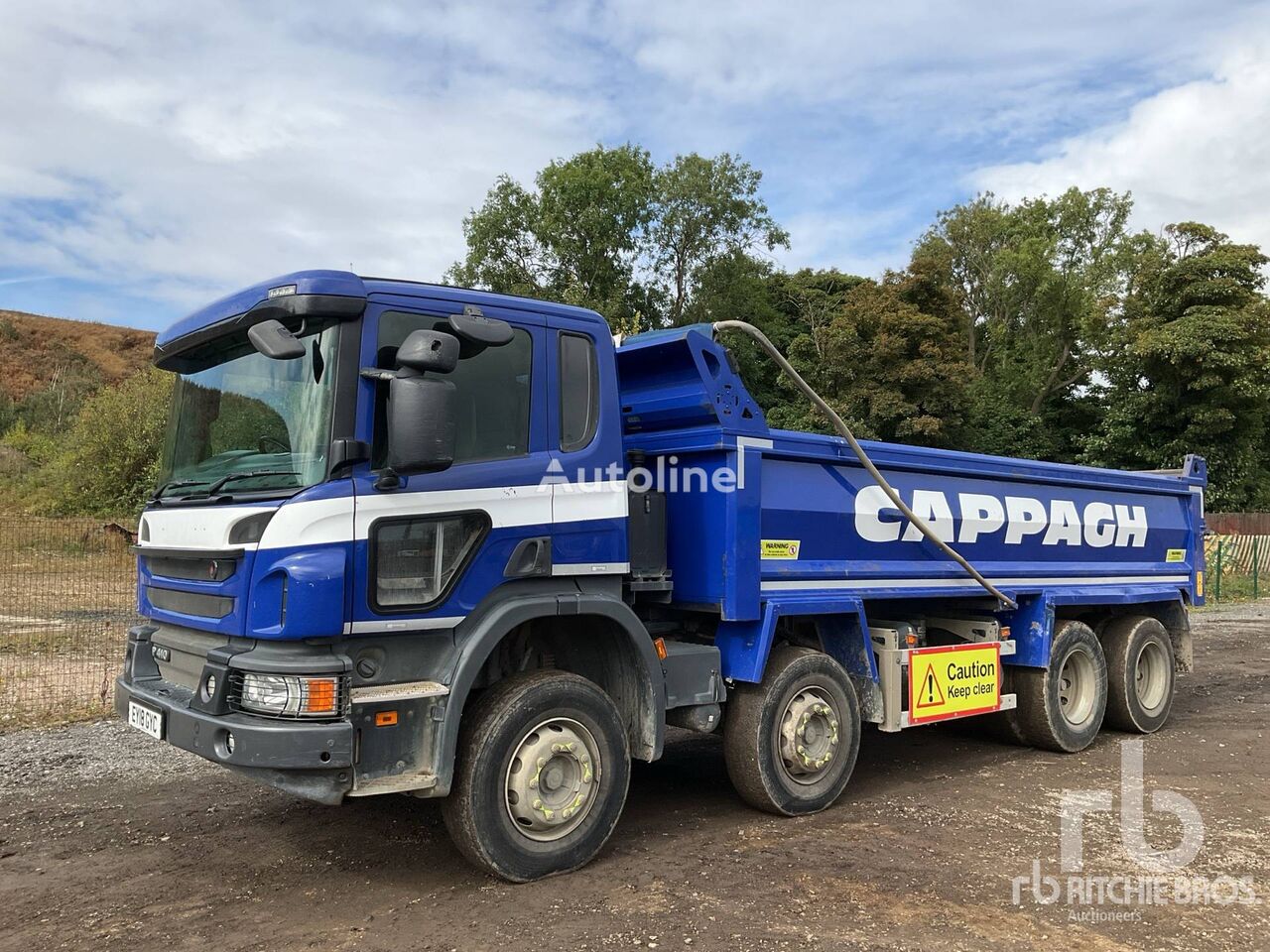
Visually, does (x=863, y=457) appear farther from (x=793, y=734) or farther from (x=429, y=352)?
(x=429, y=352)

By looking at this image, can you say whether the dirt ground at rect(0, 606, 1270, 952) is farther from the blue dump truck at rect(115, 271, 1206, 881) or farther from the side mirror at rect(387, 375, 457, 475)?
the side mirror at rect(387, 375, 457, 475)

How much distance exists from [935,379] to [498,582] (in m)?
27.4

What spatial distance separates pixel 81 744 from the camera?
7.23 meters

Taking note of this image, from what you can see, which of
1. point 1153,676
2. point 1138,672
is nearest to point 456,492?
point 1138,672

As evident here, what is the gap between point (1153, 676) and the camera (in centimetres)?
870

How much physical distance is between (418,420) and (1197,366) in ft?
102

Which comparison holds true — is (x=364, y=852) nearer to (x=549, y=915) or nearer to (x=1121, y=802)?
(x=549, y=915)

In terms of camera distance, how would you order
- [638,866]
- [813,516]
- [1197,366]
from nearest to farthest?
[638,866]
[813,516]
[1197,366]

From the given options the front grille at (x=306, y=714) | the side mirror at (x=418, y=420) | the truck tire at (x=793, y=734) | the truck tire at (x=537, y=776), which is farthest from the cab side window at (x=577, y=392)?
the truck tire at (x=793, y=734)

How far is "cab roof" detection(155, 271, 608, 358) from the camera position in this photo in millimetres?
4152

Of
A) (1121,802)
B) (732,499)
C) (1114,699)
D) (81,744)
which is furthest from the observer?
(1114,699)

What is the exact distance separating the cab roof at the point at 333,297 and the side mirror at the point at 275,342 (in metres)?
0.20

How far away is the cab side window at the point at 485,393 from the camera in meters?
4.28

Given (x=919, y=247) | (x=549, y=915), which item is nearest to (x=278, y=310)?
(x=549, y=915)
